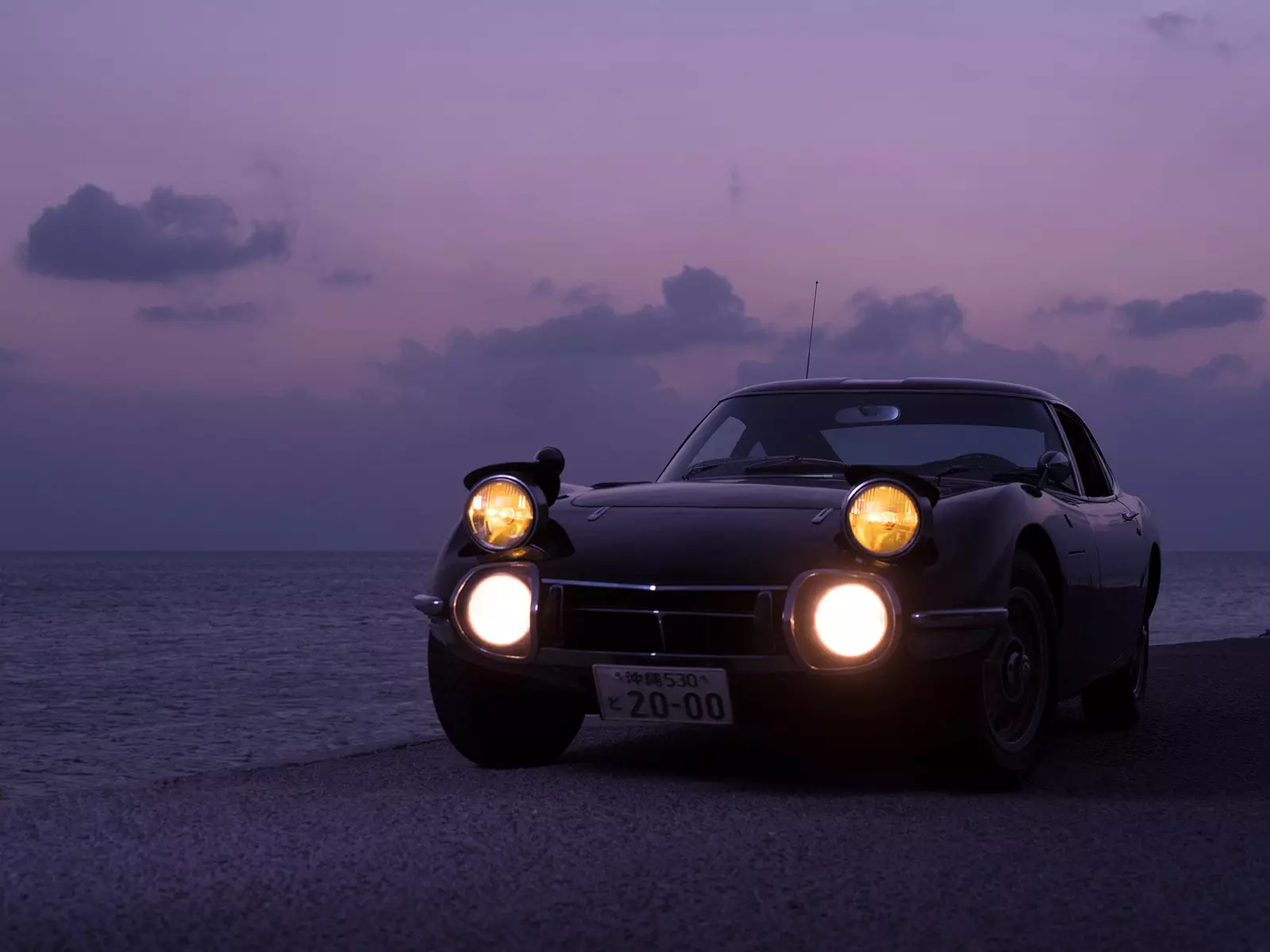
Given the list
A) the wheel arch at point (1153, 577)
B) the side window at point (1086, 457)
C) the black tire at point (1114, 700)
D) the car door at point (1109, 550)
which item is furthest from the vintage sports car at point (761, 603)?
the wheel arch at point (1153, 577)

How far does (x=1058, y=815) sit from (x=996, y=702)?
533 mm

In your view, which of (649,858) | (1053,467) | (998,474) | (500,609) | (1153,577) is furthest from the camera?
(1153,577)

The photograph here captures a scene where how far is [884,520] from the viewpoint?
14.8ft

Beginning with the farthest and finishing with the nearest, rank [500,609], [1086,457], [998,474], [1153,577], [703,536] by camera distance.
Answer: [1153,577]
[1086,457]
[998,474]
[500,609]
[703,536]

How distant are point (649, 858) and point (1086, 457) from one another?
13.3 feet

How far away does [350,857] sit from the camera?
369 cm

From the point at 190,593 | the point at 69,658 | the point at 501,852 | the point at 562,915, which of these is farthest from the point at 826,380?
the point at 190,593

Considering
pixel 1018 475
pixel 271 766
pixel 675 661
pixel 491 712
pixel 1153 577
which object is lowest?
pixel 271 766

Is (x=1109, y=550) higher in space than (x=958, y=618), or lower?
higher

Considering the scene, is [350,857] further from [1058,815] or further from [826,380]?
[826,380]

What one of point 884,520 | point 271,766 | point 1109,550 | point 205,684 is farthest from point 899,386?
point 205,684

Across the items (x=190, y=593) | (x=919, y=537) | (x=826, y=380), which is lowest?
(x=190, y=593)

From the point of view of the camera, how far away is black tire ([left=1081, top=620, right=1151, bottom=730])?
22.7 feet

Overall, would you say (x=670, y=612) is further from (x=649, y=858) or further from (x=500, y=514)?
(x=649, y=858)
